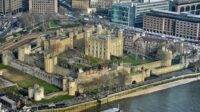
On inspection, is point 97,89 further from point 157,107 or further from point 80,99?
point 157,107

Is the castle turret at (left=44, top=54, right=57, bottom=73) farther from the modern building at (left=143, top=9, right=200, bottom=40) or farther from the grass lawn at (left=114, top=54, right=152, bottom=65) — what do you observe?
the modern building at (left=143, top=9, right=200, bottom=40)

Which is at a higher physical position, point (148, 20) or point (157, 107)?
point (148, 20)

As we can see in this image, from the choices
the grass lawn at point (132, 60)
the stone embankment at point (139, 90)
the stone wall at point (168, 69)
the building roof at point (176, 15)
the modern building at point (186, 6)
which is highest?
the modern building at point (186, 6)

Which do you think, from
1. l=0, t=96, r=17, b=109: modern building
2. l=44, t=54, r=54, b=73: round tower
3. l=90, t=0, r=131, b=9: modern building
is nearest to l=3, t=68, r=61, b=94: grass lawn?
l=44, t=54, r=54, b=73: round tower

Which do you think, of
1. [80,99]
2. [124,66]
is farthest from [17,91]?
[124,66]

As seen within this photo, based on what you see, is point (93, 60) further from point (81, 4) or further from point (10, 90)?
point (81, 4)

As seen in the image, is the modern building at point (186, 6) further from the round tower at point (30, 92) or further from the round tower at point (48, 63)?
the round tower at point (30, 92)

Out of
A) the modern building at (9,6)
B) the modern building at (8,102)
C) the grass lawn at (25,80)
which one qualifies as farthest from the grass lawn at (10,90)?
the modern building at (9,6)

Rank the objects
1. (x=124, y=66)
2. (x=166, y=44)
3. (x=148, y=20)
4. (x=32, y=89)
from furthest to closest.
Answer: (x=148, y=20)
(x=166, y=44)
(x=124, y=66)
(x=32, y=89)
